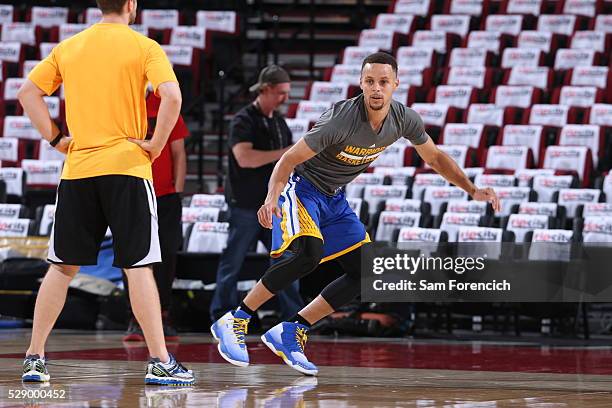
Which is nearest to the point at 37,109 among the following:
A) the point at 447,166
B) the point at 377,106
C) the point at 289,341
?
the point at 377,106

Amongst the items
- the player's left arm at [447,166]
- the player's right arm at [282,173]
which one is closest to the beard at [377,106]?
the player's right arm at [282,173]

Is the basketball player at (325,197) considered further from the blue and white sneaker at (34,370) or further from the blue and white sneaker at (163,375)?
the blue and white sneaker at (34,370)

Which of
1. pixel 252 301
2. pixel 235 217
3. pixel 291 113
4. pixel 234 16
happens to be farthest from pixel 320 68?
pixel 252 301

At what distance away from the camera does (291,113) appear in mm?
15156

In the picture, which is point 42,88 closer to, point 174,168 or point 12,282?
point 174,168

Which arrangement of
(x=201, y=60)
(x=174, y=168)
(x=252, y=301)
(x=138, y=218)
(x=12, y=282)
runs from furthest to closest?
(x=201, y=60), (x=12, y=282), (x=174, y=168), (x=252, y=301), (x=138, y=218)

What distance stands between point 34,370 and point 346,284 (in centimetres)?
169

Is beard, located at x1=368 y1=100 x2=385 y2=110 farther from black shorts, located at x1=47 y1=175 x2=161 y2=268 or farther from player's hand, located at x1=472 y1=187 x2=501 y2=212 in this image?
black shorts, located at x1=47 y1=175 x2=161 y2=268

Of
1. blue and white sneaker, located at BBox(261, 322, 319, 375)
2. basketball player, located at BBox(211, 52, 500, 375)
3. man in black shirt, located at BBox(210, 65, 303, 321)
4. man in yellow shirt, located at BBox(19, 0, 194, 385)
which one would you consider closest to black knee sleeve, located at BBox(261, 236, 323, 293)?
basketball player, located at BBox(211, 52, 500, 375)

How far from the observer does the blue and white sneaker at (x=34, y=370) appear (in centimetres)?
500

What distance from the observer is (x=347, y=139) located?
564 cm

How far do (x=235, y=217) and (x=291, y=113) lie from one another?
6.28 m

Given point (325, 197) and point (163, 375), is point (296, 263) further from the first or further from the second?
point (163, 375)

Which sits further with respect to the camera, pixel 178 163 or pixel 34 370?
pixel 178 163
